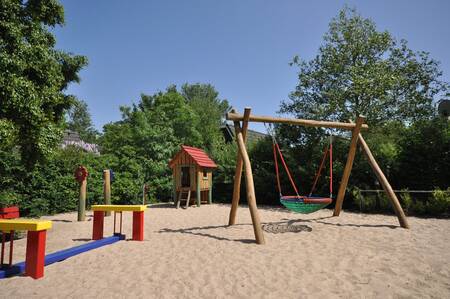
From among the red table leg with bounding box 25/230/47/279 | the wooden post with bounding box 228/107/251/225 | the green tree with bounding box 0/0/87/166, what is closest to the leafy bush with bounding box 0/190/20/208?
the green tree with bounding box 0/0/87/166

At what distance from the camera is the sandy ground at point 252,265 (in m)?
3.51

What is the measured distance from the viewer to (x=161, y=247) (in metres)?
5.65

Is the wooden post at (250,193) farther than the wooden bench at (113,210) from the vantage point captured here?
No

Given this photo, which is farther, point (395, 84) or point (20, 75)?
point (395, 84)

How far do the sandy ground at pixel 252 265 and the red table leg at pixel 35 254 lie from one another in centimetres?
11

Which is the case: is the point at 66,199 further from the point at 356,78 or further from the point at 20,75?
the point at 356,78

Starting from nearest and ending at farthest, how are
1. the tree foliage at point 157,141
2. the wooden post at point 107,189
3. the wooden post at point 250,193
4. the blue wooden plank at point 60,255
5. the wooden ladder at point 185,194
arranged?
the blue wooden plank at point 60,255 → the wooden post at point 250,193 → the wooden post at point 107,189 → the wooden ladder at point 185,194 → the tree foliage at point 157,141

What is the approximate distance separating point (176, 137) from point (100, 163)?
22.1ft

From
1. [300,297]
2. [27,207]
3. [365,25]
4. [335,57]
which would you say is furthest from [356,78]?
[27,207]

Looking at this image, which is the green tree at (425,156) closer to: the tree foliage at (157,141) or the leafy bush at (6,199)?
the tree foliage at (157,141)

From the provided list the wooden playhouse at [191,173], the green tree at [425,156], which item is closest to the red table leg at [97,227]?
the wooden playhouse at [191,173]

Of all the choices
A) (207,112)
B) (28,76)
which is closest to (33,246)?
(28,76)

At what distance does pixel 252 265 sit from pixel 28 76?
6.50 m

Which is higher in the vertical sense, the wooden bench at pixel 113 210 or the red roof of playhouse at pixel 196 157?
the red roof of playhouse at pixel 196 157
